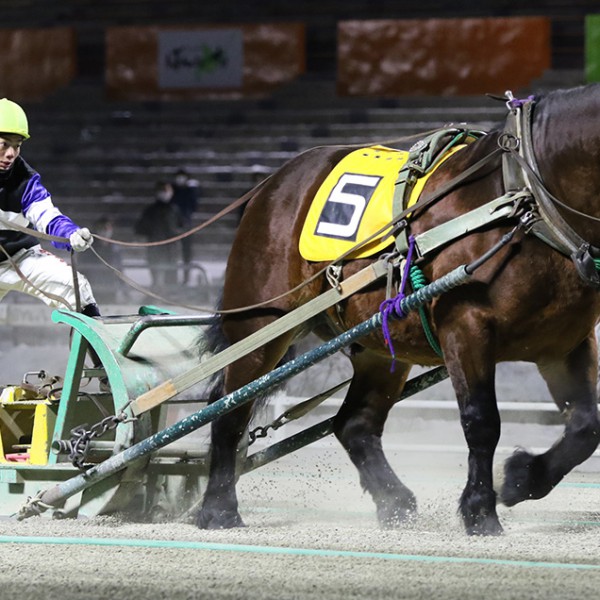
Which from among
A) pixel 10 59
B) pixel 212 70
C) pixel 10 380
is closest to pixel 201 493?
pixel 10 380

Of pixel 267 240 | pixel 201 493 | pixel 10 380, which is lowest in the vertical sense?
pixel 10 380

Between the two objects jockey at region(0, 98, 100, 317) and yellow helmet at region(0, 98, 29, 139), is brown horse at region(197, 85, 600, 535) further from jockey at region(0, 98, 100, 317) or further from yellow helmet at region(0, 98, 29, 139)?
yellow helmet at region(0, 98, 29, 139)

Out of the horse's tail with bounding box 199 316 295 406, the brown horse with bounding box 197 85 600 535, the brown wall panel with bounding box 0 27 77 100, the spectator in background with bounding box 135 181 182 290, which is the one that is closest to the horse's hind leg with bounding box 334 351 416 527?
the brown horse with bounding box 197 85 600 535

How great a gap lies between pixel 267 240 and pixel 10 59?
15404 mm

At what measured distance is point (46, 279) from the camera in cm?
590

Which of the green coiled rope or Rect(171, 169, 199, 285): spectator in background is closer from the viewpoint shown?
the green coiled rope

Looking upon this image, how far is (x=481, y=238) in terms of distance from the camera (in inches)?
194

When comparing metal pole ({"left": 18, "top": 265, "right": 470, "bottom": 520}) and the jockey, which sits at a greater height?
the jockey

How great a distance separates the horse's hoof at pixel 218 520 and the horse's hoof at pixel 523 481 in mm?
1144

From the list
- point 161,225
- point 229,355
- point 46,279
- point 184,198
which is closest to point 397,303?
point 229,355

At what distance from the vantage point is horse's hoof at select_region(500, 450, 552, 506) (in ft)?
17.3

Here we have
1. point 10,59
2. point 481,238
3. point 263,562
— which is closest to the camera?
point 263,562

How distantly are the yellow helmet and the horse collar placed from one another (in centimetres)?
210

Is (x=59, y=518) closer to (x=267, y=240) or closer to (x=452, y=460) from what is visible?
(x=267, y=240)
